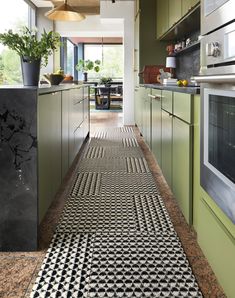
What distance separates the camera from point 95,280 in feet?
5.50

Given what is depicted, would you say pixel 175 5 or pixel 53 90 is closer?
pixel 53 90

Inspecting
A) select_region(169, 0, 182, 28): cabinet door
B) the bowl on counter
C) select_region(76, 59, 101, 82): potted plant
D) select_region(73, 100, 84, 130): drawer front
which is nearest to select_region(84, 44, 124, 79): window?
select_region(76, 59, 101, 82): potted plant

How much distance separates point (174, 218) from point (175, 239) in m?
0.38

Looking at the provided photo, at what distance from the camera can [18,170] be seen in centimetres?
196

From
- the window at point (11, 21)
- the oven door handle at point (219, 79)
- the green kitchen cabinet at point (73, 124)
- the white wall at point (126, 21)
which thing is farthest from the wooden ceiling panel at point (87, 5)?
the oven door handle at point (219, 79)

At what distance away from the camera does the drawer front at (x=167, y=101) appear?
2753mm

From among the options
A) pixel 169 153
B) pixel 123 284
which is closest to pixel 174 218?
pixel 169 153

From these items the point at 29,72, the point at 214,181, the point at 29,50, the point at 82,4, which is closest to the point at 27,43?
the point at 29,50

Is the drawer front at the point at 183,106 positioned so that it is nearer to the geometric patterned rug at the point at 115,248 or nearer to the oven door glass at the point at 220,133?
the oven door glass at the point at 220,133

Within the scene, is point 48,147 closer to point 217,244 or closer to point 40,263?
point 40,263

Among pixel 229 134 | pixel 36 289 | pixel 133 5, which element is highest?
pixel 133 5

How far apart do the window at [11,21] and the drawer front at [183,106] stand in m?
2.34

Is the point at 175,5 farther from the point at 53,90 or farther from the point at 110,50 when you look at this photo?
the point at 110,50

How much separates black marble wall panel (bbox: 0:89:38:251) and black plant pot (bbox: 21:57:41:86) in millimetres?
364
